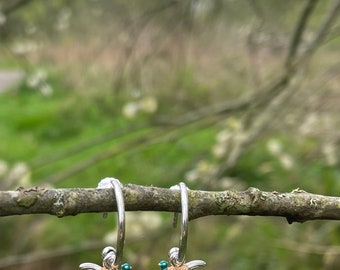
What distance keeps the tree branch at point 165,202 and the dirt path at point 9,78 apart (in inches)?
427

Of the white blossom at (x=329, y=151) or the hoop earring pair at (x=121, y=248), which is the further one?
the white blossom at (x=329, y=151)

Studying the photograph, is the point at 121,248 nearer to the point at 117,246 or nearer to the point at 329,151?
the point at 117,246

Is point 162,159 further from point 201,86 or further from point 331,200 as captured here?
point 331,200

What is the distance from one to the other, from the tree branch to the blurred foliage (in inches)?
72.2

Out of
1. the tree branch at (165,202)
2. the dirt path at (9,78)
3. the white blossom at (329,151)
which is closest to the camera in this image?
the tree branch at (165,202)

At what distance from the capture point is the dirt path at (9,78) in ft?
38.6

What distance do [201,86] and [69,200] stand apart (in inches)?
236

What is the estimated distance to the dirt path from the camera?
463 inches

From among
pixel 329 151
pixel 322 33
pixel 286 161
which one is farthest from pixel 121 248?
pixel 286 161

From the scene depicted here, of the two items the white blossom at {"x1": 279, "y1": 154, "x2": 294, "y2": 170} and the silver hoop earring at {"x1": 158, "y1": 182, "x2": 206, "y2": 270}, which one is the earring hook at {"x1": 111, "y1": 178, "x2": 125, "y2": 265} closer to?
the silver hoop earring at {"x1": 158, "y1": 182, "x2": 206, "y2": 270}

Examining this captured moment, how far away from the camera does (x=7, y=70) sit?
14773 millimetres

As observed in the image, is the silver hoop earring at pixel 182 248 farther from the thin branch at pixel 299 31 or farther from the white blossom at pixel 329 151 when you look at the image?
the white blossom at pixel 329 151

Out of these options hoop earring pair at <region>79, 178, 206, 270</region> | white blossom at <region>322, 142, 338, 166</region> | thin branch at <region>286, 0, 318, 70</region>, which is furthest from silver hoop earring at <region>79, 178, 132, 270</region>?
white blossom at <region>322, 142, 338, 166</region>

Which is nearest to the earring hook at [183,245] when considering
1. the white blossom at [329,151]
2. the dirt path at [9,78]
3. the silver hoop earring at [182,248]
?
the silver hoop earring at [182,248]
